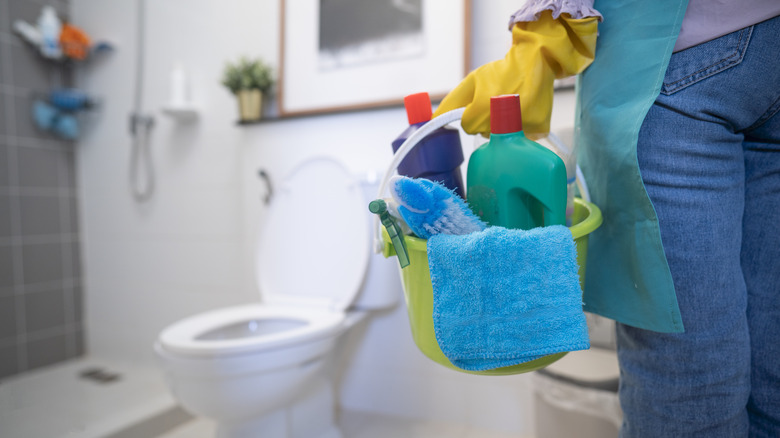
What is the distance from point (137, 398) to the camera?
4.75 ft

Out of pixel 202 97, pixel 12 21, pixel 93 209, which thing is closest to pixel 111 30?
pixel 12 21


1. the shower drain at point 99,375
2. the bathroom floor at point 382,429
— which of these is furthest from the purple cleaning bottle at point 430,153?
the shower drain at point 99,375

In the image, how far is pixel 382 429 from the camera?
1.23 metres

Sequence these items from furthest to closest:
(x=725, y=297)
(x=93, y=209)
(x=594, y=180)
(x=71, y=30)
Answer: (x=93, y=209)
(x=71, y=30)
(x=594, y=180)
(x=725, y=297)

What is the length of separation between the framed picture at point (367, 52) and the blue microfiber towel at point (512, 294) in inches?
32.3

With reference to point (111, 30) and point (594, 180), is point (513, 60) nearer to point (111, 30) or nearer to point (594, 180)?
point (594, 180)

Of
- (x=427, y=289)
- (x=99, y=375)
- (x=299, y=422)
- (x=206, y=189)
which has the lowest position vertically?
(x=99, y=375)

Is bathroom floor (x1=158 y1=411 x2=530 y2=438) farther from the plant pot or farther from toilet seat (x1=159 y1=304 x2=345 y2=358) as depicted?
the plant pot

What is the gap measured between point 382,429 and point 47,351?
1.35m

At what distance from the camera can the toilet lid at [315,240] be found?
115 centimetres

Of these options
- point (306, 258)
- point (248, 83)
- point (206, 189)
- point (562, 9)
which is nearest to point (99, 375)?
point (206, 189)

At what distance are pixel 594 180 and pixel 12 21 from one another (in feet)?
6.57

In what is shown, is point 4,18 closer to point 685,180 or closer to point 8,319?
point 8,319

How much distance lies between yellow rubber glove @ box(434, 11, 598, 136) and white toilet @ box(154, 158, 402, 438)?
59 centimetres
